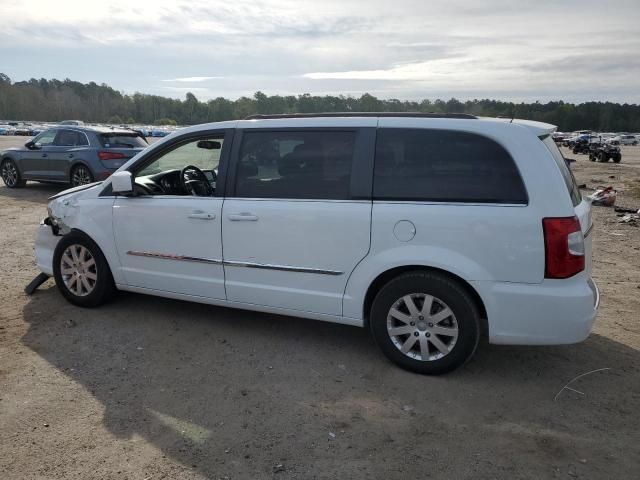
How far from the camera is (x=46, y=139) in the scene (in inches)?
528

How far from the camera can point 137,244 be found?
488 centimetres

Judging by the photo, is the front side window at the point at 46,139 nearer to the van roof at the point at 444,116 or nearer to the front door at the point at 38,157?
the front door at the point at 38,157

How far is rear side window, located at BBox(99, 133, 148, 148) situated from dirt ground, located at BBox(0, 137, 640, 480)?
7909 mm

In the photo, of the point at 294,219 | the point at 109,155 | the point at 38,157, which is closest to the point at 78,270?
the point at 294,219

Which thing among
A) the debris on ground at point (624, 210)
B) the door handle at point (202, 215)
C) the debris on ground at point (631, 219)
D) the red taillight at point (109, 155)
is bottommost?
the debris on ground at point (624, 210)

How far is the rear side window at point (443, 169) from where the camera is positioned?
3.66m

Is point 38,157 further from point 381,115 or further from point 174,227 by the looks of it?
point 381,115

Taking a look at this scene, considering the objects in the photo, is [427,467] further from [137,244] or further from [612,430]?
[137,244]

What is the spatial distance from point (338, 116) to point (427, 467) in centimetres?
267

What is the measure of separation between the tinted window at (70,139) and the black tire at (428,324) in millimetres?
10592

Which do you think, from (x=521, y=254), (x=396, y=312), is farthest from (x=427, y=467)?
(x=521, y=254)

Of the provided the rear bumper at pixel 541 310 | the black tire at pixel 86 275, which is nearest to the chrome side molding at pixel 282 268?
the rear bumper at pixel 541 310

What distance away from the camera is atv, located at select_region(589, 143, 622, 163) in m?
34.0

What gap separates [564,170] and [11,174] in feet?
46.8
